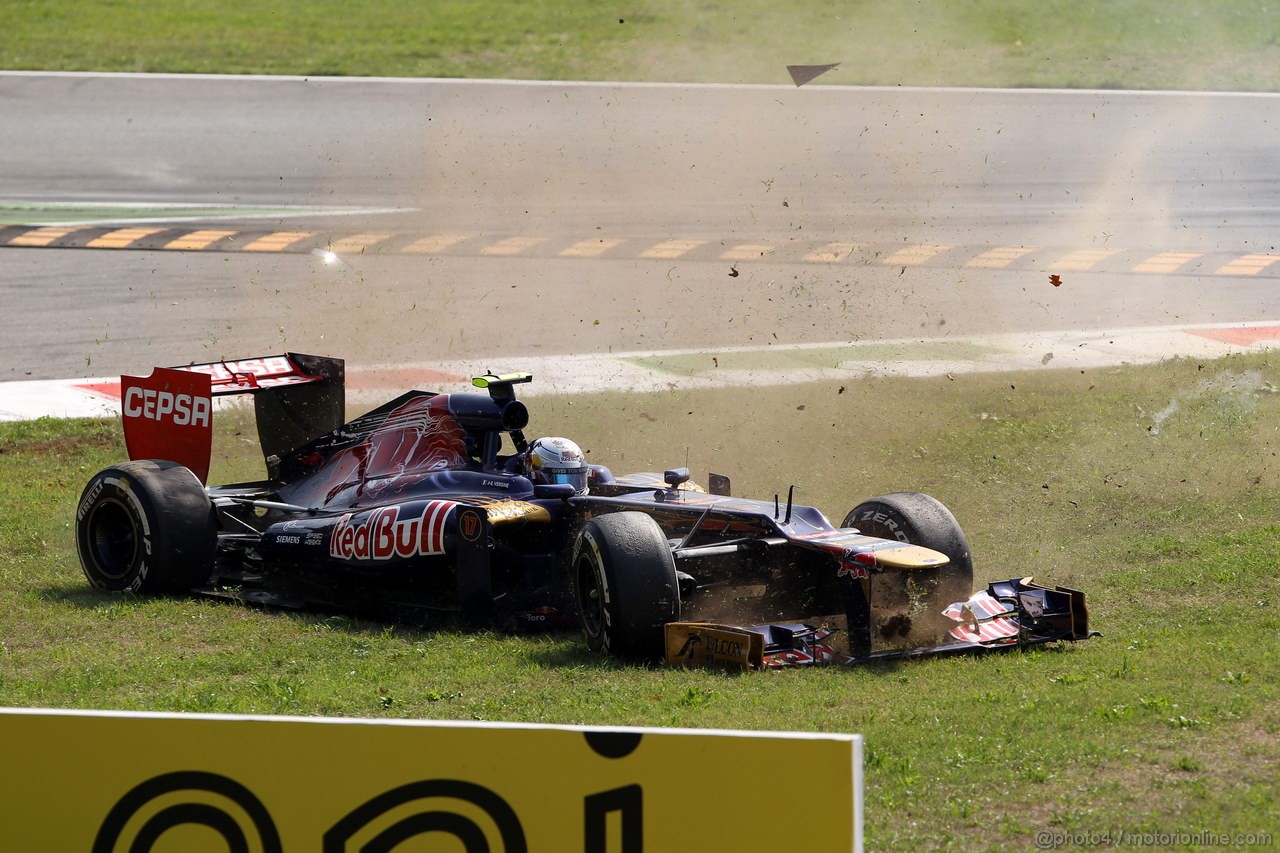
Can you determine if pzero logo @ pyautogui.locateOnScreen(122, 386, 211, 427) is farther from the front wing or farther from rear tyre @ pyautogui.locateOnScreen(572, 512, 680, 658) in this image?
the front wing

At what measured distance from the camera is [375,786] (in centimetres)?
397

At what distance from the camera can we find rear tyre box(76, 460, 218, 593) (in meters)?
9.25

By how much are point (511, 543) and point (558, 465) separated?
0.59 m

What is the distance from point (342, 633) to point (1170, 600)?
15.3ft

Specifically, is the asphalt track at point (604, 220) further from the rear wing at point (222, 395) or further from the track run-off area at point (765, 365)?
the rear wing at point (222, 395)

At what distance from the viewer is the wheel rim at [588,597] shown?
782 centimetres

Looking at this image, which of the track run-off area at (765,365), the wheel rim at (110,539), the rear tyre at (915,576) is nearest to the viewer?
the rear tyre at (915,576)

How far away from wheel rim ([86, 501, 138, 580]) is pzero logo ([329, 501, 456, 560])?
60.5 inches

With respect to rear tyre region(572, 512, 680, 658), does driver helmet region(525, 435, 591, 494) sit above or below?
above

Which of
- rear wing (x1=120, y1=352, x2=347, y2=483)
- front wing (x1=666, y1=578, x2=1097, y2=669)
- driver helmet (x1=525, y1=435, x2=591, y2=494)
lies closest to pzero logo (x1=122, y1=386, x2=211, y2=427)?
rear wing (x1=120, y1=352, x2=347, y2=483)

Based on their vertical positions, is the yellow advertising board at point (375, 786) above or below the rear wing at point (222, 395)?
below

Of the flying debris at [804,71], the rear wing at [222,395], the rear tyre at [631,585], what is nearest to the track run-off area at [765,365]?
the rear wing at [222,395]

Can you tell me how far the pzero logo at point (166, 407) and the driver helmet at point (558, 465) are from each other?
2606mm

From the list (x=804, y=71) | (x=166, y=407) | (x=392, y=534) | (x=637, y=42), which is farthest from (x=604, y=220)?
(x=392, y=534)
